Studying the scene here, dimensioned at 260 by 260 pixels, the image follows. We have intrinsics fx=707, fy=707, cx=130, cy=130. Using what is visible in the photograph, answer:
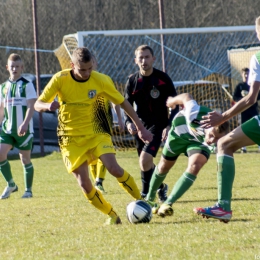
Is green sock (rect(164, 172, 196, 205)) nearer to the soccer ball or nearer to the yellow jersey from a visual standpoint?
the soccer ball

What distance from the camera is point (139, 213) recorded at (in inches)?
237

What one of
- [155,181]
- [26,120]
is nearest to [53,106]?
[155,181]

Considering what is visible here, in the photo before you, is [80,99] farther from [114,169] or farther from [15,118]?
[15,118]

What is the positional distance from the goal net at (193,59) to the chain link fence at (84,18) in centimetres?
404

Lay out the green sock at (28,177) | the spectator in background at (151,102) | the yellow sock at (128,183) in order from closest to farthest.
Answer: the yellow sock at (128,183), the spectator in background at (151,102), the green sock at (28,177)

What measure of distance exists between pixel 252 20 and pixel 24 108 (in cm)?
1423

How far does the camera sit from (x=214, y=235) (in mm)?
5227

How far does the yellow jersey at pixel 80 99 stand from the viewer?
6.15 metres

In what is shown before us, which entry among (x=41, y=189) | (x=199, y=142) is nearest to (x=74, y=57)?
(x=199, y=142)

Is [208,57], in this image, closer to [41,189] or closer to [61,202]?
[41,189]

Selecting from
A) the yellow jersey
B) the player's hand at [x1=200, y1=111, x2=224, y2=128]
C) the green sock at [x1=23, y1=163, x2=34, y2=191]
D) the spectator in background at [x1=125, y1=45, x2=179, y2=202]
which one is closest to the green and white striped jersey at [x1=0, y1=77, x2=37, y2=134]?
the green sock at [x1=23, y1=163, x2=34, y2=191]

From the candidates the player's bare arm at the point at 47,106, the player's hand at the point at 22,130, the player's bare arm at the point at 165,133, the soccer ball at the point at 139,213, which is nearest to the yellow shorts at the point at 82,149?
the player's bare arm at the point at 47,106

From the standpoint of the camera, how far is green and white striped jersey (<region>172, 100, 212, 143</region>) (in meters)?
6.38

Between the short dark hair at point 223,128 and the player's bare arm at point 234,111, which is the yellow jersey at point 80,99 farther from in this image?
the player's bare arm at point 234,111
